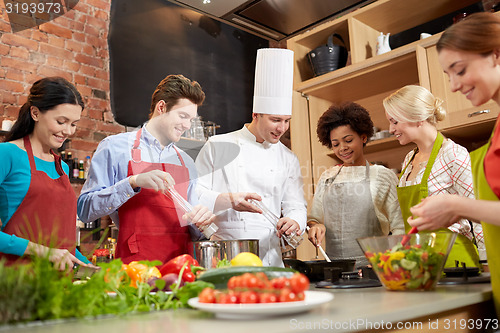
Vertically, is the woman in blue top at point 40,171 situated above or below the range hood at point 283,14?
below

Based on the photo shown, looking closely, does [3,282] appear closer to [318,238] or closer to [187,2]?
[318,238]

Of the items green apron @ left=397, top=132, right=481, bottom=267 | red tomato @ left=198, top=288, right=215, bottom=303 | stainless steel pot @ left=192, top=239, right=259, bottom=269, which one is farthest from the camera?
green apron @ left=397, top=132, right=481, bottom=267

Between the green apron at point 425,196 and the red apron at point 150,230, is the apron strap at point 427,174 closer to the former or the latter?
the green apron at point 425,196

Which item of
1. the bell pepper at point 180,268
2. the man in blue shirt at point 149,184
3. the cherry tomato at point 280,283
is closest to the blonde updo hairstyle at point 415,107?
the man in blue shirt at point 149,184

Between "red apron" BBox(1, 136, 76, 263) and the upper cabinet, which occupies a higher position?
the upper cabinet

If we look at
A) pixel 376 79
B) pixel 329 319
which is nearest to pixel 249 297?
pixel 329 319

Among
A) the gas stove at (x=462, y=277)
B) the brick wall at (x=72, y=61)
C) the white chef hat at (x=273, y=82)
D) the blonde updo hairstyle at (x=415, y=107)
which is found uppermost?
the brick wall at (x=72, y=61)

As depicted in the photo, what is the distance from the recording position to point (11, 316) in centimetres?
68

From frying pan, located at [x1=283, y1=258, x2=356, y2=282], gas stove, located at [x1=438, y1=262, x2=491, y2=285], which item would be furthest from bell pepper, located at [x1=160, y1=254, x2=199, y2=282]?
gas stove, located at [x1=438, y1=262, x2=491, y2=285]

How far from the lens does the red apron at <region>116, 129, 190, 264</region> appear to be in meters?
1.75

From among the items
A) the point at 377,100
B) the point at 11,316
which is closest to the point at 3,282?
the point at 11,316

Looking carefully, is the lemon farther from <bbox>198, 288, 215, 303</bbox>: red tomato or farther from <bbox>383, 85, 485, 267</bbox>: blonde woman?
<bbox>383, 85, 485, 267</bbox>: blonde woman

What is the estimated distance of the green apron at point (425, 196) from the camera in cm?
150

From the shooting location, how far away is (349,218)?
7.29 ft
